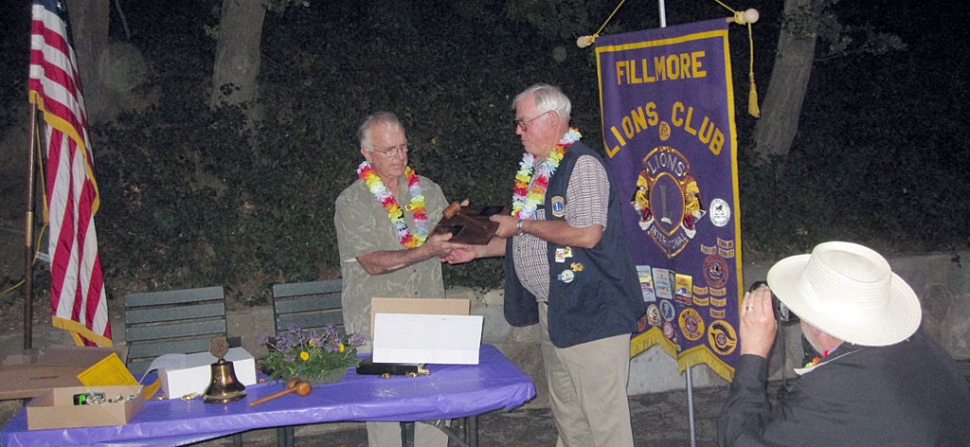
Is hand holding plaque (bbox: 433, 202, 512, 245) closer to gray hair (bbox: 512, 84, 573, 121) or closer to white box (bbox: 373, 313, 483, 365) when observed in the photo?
white box (bbox: 373, 313, 483, 365)

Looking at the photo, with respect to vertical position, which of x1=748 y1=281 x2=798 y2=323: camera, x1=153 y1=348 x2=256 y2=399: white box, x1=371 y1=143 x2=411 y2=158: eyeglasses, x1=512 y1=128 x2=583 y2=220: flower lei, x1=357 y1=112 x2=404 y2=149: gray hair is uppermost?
x1=357 y1=112 x2=404 y2=149: gray hair

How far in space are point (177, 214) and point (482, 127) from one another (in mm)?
2570

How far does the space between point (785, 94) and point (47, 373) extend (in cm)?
662

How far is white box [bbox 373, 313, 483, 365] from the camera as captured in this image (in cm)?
369

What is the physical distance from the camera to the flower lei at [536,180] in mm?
3998

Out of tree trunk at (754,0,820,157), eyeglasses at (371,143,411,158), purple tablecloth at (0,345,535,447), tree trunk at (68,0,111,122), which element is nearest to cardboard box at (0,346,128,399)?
purple tablecloth at (0,345,535,447)

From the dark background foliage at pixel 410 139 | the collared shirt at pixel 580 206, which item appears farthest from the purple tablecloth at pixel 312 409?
the dark background foliage at pixel 410 139

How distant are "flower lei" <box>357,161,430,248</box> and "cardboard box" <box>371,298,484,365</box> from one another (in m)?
0.66

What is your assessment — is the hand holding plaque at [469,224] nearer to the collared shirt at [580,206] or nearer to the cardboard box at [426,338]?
the collared shirt at [580,206]

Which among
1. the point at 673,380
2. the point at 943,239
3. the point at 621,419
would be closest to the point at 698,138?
the point at 621,419

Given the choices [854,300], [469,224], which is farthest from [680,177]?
[854,300]

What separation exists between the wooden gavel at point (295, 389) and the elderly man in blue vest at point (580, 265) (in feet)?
3.65

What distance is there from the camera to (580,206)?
12.5 feet

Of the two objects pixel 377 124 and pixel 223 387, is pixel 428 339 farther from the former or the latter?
pixel 377 124
